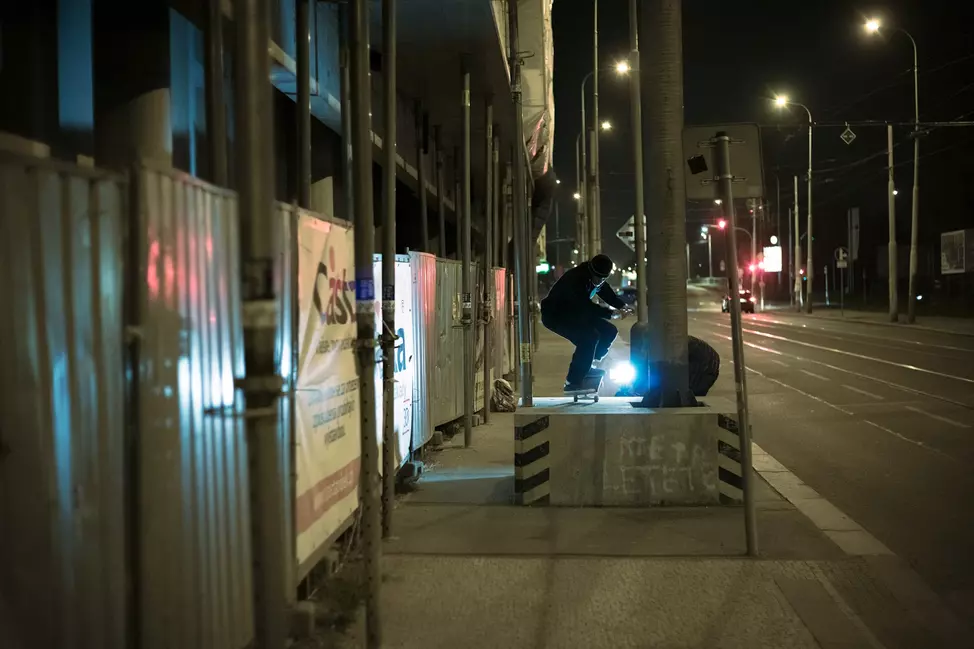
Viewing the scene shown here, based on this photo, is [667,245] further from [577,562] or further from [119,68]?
[119,68]

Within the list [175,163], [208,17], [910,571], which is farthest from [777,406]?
[208,17]

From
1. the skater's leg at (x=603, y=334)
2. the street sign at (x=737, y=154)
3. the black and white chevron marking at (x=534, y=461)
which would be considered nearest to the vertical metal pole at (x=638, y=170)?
the skater's leg at (x=603, y=334)

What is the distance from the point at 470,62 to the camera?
10773 millimetres

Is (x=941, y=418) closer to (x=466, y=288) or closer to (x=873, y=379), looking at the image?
(x=873, y=379)

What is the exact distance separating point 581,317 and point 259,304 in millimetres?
7627

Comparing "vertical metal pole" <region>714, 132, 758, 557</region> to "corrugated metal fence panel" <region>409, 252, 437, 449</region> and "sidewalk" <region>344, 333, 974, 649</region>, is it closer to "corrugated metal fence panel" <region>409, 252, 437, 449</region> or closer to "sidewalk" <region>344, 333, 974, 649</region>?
"sidewalk" <region>344, 333, 974, 649</region>

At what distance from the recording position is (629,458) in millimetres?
6984

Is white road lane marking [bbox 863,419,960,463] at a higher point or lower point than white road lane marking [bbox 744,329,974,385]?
lower

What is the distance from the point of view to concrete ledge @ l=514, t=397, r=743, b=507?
6938 mm

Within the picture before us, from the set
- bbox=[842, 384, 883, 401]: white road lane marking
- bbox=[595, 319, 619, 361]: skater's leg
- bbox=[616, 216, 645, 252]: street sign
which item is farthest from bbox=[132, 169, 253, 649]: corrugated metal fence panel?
bbox=[616, 216, 645, 252]: street sign

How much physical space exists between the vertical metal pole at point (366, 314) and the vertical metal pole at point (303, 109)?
0.84m

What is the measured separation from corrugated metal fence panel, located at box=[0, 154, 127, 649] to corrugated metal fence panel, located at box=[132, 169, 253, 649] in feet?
0.36

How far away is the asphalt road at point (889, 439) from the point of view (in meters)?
6.36

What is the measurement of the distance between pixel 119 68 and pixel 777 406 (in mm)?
10080
